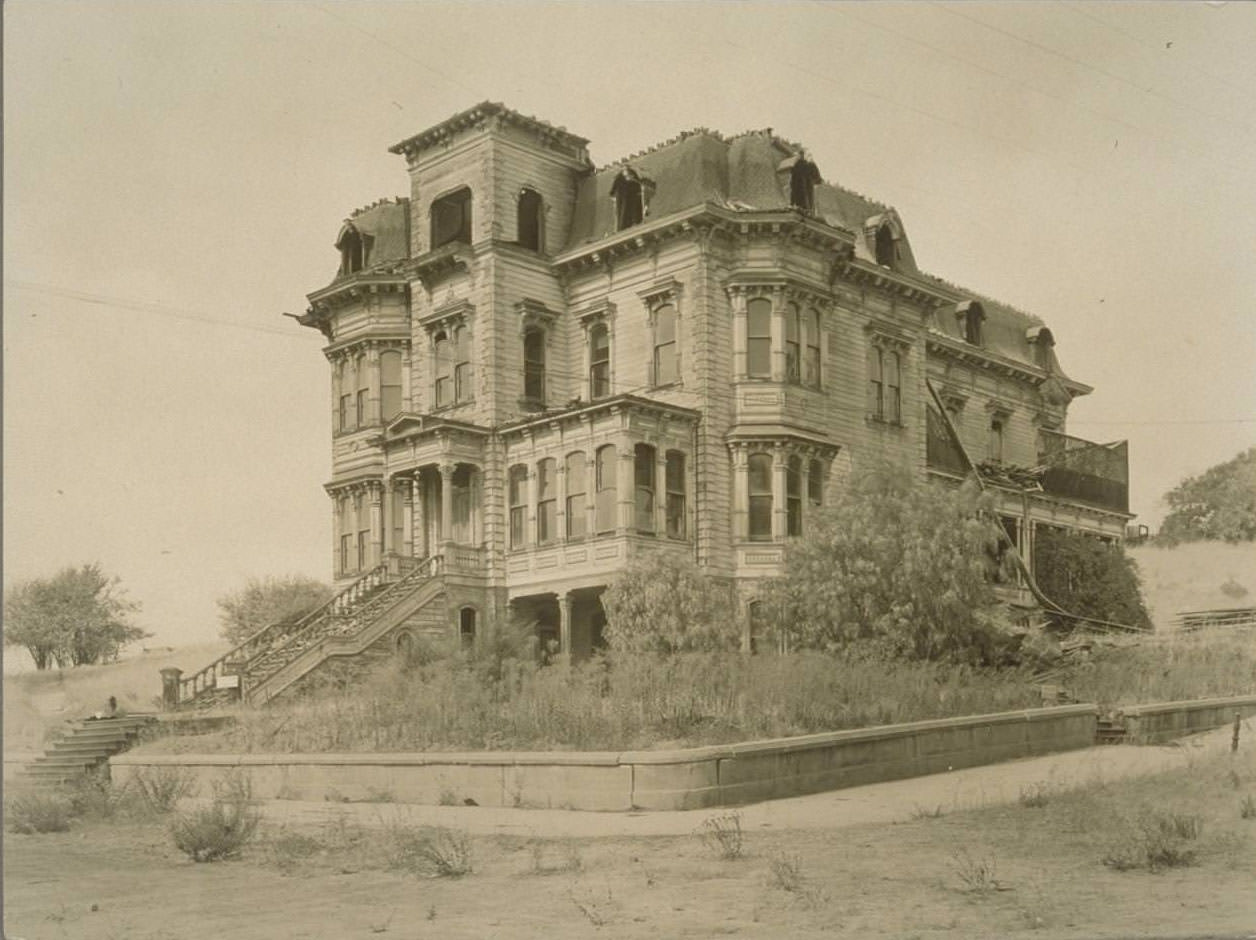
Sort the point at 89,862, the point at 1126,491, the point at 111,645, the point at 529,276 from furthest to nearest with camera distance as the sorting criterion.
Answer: the point at 529,276, the point at 1126,491, the point at 111,645, the point at 89,862

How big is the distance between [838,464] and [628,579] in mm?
4975

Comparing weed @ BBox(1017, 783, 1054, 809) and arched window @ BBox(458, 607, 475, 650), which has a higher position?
arched window @ BBox(458, 607, 475, 650)

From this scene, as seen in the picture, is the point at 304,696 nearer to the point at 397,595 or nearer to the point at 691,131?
the point at 397,595

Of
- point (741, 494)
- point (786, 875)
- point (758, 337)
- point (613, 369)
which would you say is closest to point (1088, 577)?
point (741, 494)

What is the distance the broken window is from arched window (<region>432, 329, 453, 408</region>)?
6598 millimetres

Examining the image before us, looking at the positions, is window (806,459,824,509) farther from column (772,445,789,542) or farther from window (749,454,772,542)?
window (749,454,772,542)

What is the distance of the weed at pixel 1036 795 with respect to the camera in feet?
42.2

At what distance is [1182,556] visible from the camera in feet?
56.7

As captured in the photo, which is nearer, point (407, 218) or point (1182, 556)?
point (1182, 556)

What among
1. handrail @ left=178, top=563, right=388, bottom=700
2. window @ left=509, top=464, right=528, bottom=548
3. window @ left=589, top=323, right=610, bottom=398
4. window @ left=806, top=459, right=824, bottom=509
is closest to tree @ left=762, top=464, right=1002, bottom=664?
window @ left=806, top=459, right=824, bottom=509

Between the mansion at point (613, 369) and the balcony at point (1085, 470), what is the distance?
136 centimetres

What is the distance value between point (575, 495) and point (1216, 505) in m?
12.2

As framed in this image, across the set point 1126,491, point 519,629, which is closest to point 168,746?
point 519,629

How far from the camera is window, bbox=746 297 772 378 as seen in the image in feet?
80.1
